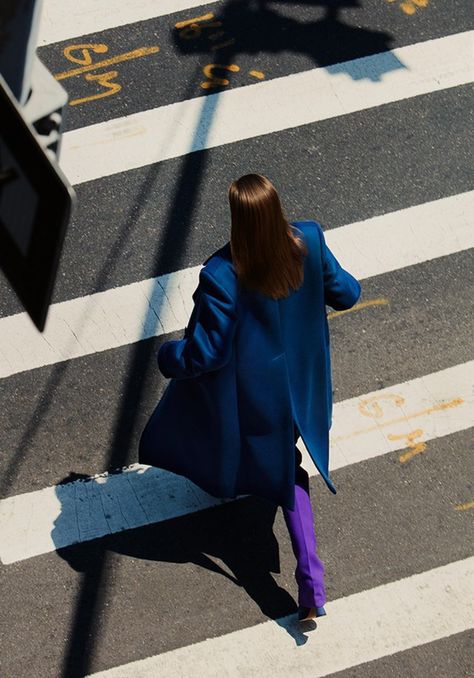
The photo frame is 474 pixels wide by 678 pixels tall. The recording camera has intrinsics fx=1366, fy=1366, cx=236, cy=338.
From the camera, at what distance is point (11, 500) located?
251 inches

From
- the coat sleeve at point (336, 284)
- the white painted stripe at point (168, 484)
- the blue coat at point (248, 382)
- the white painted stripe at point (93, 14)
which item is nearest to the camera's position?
the blue coat at point (248, 382)

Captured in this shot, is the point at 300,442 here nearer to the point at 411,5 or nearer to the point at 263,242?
the point at 263,242

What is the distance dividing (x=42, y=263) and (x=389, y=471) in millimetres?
3161

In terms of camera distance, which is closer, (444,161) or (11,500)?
(11,500)

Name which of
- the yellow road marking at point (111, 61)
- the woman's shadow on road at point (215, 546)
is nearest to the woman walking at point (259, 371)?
the woman's shadow on road at point (215, 546)

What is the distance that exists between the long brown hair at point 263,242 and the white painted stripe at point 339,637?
1.65 meters

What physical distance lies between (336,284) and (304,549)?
1191mm

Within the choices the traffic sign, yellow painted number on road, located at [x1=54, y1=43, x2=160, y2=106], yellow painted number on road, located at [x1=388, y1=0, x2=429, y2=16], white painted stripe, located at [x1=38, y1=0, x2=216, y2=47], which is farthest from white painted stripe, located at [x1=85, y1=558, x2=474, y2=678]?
white painted stripe, located at [x1=38, y1=0, x2=216, y2=47]

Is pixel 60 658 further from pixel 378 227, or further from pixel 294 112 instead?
pixel 294 112

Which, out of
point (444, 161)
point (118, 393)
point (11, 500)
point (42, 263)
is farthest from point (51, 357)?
point (42, 263)

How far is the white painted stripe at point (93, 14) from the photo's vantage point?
335 inches

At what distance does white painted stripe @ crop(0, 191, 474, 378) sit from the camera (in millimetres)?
6949

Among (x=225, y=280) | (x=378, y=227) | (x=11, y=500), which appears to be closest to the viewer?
(x=225, y=280)

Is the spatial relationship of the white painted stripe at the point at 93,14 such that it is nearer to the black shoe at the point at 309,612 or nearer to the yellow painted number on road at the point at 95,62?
the yellow painted number on road at the point at 95,62
